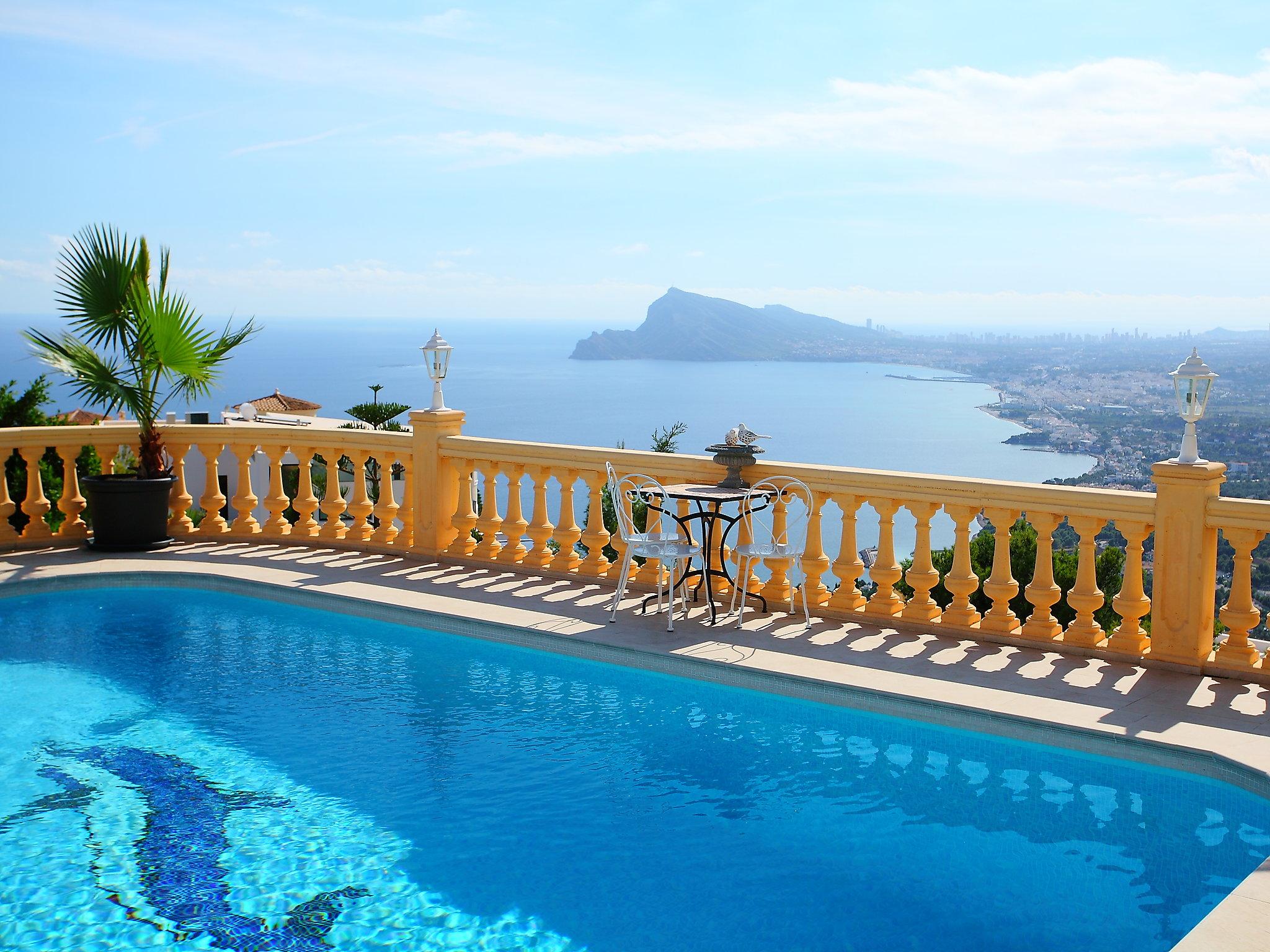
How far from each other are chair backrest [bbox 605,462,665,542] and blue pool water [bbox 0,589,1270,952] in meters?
1.11

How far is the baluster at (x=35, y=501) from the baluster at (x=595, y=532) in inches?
179

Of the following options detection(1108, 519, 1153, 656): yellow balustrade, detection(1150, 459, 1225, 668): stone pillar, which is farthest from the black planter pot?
detection(1150, 459, 1225, 668): stone pillar

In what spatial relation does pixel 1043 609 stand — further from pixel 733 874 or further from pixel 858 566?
pixel 733 874

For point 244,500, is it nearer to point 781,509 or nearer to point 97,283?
point 97,283

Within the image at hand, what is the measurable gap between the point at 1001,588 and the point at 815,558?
3.90ft

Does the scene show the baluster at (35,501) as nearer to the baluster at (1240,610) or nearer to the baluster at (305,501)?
the baluster at (305,501)

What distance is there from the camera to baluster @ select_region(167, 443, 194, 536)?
9.90m

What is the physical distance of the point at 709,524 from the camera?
764 cm

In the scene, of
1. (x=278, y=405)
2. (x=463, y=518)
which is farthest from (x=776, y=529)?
(x=278, y=405)

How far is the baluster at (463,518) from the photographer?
8.97 meters

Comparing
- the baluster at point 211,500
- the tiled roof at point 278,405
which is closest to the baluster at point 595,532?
the baluster at point 211,500

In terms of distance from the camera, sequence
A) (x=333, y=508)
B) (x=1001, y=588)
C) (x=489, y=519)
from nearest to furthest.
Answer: (x=1001, y=588) < (x=489, y=519) < (x=333, y=508)

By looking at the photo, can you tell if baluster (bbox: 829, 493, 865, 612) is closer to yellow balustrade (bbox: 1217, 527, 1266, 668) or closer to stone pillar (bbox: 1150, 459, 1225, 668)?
stone pillar (bbox: 1150, 459, 1225, 668)

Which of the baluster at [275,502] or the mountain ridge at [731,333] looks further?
the mountain ridge at [731,333]
